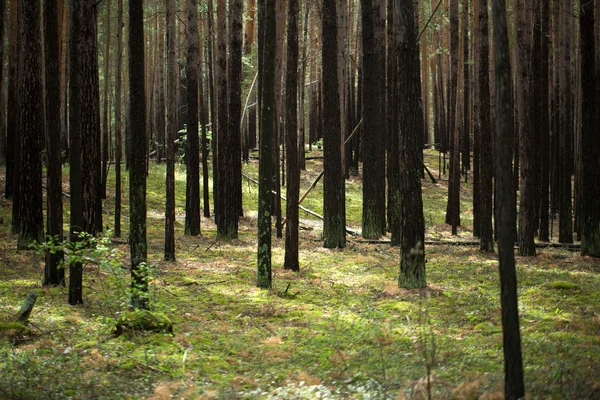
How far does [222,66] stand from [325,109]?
349 cm

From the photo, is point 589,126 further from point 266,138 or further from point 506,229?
point 506,229

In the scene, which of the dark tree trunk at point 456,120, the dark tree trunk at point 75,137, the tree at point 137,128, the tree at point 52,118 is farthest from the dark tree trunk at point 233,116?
the tree at point 137,128

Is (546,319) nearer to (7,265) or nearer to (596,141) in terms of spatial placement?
(596,141)

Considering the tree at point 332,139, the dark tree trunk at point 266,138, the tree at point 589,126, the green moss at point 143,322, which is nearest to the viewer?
the green moss at point 143,322

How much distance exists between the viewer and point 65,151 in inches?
941

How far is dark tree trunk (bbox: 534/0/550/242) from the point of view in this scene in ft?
54.0

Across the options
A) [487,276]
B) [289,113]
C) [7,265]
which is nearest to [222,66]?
[289,113]

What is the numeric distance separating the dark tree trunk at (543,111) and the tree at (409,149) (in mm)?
7105

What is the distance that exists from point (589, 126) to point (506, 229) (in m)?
10.6

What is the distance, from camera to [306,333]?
8695mm

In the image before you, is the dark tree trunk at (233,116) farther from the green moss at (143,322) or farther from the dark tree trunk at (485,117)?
the green moss at (143,322)

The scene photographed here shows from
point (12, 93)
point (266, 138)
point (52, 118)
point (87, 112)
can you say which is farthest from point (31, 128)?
point (12, 93)

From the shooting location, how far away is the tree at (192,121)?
16.3m

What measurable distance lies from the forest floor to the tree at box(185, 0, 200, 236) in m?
2.77
